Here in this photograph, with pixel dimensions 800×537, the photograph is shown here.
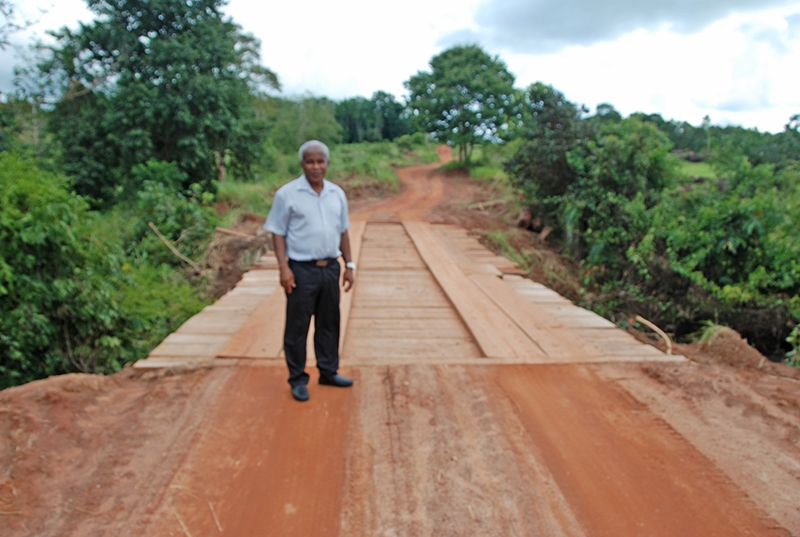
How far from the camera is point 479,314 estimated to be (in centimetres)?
470

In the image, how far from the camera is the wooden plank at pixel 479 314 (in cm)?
391

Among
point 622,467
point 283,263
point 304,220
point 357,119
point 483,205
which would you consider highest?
point 357,119

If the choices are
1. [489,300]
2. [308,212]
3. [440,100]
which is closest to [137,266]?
[489,300]

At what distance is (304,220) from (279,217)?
0.14 m

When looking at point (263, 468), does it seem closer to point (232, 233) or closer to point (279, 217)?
point (279, 217)

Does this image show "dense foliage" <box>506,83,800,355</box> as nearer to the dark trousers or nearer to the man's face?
the dark trousers

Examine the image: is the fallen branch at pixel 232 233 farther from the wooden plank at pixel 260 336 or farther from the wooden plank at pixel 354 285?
the wooden plank at pixel 260 336

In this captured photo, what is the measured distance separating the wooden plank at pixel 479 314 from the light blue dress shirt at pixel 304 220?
1.54m

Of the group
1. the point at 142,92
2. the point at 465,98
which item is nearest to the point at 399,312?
the point at 142,92

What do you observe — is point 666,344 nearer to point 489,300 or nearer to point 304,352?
point 489,300

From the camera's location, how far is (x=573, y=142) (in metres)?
9.99

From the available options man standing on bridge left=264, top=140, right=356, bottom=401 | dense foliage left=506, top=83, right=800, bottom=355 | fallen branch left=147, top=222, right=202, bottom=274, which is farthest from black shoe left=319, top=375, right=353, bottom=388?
fallen branch left=147, top=222, right=202, bottom=274

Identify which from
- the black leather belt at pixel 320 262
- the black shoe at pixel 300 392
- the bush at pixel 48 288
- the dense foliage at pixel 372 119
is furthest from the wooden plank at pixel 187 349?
the dense foliage at pixel 372 119

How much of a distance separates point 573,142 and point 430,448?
8688 mm
